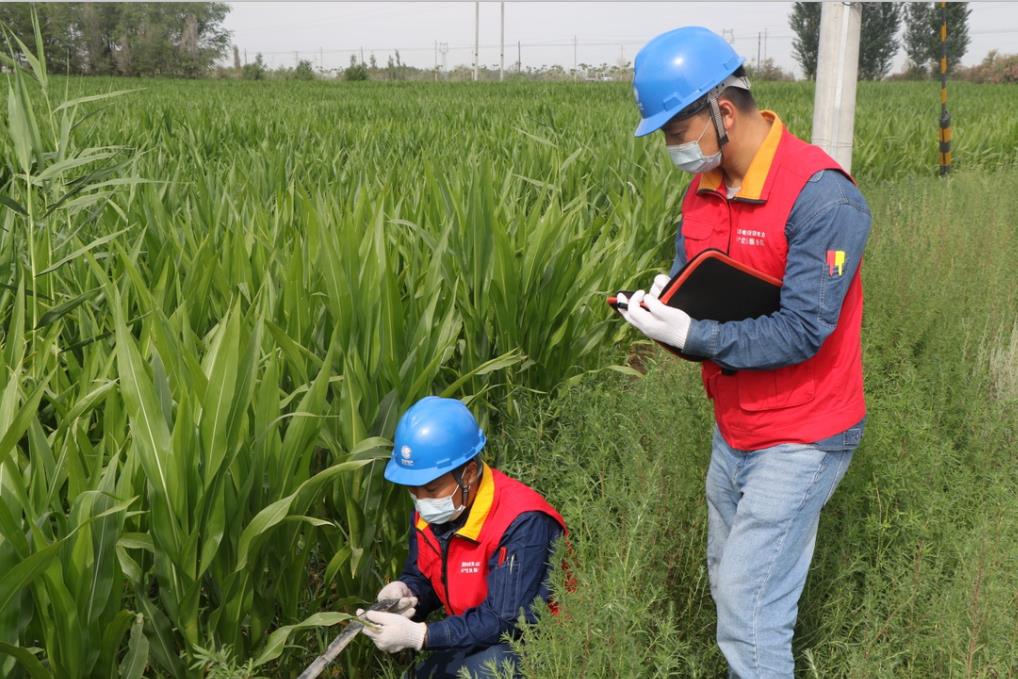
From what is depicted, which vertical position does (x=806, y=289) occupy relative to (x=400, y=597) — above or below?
above

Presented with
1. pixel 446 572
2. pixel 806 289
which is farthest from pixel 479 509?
pixel 806 289

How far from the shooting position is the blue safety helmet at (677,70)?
1.93 metres

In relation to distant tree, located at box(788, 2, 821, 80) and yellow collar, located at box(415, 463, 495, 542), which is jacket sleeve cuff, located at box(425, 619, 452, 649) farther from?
distant tree, located at box(788, 2, 821, 80)

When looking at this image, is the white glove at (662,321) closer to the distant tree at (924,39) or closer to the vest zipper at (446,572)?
the vest zipper at (446,572)

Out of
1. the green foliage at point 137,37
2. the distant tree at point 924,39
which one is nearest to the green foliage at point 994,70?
the distant tree at point 924,39

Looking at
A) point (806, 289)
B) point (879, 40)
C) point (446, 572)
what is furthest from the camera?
point (879, 40)

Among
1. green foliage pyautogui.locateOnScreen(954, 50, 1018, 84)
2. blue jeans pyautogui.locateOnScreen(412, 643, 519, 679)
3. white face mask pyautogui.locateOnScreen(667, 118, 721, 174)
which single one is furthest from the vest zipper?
green foliage pyautogui.locateOnScreen(954, 50, 1018, 84)

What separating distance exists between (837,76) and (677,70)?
4.15 metres

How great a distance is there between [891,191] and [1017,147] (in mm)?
4420

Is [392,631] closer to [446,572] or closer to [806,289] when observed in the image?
[446,572]

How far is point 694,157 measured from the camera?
6.49 feet

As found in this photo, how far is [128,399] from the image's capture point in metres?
1.81

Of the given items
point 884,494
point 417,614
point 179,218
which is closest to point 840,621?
point 884,494

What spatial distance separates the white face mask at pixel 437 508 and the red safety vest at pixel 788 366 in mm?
689
